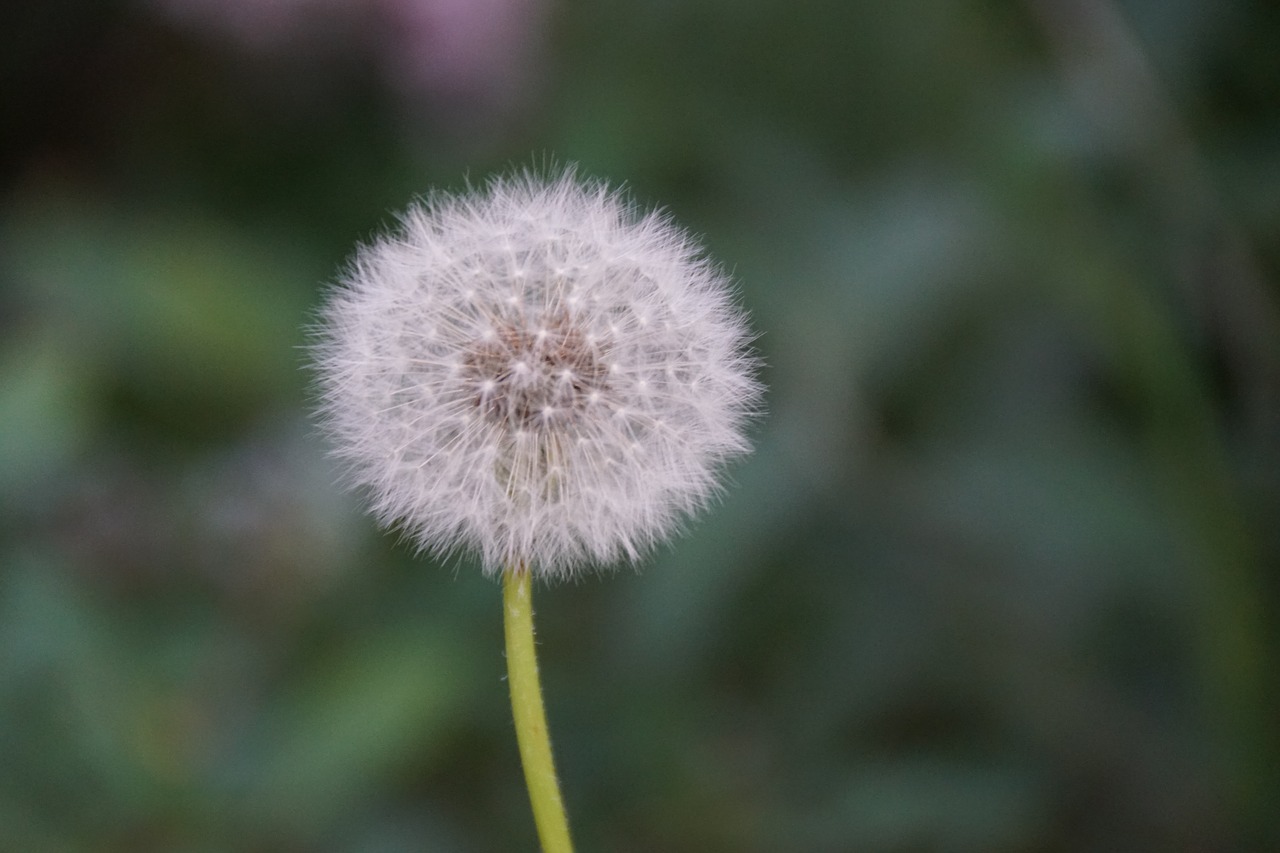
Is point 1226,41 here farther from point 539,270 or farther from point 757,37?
point 539,270

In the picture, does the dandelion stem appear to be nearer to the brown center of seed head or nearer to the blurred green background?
the brown center of seed head

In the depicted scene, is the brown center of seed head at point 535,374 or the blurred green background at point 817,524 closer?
the brown center of seed head at point 535,374

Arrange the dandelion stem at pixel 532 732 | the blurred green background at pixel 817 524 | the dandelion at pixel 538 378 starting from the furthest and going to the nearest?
the blurred green background at pixel 817 524 → the dandelion at pixel 538 378 → the dandelion stem at pixel 532 732

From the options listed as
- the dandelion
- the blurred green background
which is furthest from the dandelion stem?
the blurred green background

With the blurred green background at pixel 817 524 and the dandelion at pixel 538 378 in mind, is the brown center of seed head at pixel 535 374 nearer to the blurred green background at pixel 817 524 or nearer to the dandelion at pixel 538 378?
the dandelion at pixel 538 378

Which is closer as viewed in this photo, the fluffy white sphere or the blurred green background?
the fluffy white sphere

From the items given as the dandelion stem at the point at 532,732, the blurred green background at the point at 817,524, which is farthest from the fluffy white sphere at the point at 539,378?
the blurred green background at the point at 817,524

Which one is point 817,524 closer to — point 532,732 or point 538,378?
point 538,378

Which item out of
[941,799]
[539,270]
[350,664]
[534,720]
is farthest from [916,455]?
[534,720]
